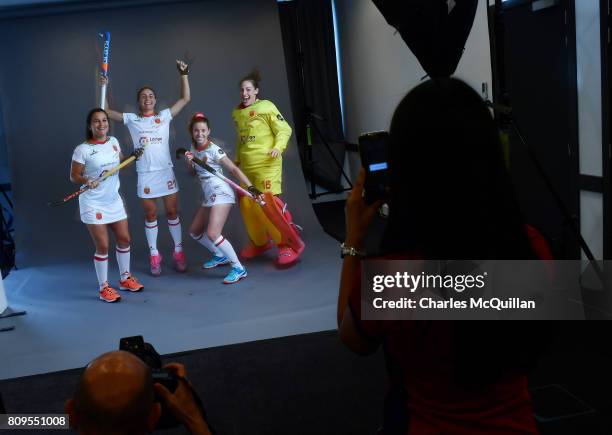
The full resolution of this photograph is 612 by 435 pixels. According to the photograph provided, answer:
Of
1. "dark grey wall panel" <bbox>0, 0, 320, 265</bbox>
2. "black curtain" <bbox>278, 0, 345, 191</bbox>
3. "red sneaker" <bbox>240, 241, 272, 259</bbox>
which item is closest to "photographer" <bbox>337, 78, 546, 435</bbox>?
"red sneaker" <bbox>240, 241, 272, 259</bbox>

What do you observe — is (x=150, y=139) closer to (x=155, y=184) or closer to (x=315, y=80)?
(x=155, y=184)

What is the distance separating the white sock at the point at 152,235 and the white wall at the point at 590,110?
10.0 ft

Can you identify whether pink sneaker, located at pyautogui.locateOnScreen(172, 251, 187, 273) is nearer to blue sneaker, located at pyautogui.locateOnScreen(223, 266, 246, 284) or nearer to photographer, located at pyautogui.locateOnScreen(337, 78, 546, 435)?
blue sneaker, located at pyautogui.locateOnScreen(223, 266, 246, 284)

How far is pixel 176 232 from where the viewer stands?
502 cm

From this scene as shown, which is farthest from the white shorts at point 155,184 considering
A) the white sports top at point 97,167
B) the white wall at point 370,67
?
the white wall at point 370,67

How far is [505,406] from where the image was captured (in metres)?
0.94

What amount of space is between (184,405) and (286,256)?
3796mm

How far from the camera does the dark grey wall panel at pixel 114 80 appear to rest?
5238 millimetres

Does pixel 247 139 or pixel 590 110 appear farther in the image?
pixel 247 139

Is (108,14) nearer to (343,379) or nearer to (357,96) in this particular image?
(357,96)

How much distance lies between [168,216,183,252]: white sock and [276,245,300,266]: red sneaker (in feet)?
2.57

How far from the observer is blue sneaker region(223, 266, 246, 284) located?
4.72 m

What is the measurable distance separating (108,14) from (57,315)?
2475 millimetres

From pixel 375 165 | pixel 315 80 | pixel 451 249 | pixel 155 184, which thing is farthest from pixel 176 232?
pixel 451 249
